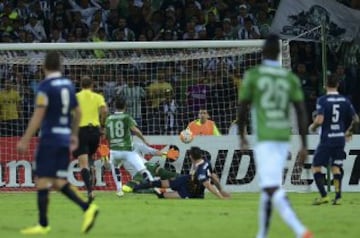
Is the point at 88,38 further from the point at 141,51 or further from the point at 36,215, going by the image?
the point at 36,215

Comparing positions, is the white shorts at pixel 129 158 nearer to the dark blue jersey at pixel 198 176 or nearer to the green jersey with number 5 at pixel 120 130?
the green jersey with number 5 at pixel 120 130

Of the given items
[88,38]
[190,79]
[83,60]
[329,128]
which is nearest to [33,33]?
[88,38]

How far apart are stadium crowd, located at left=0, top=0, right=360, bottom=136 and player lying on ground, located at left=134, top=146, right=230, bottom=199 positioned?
10.3ft

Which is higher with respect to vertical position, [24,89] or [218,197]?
[24,89]

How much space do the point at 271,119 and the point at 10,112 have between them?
12677mm

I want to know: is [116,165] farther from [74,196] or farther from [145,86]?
[74,196]

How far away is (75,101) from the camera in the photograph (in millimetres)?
11836

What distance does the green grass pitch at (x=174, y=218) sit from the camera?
11.9 metres

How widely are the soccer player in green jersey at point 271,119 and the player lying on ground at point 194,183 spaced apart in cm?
850

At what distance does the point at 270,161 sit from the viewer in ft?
32.8

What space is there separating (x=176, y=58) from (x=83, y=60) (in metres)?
2.15

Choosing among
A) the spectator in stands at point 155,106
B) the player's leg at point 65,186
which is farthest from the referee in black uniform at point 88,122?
the player's leg at point 65,186

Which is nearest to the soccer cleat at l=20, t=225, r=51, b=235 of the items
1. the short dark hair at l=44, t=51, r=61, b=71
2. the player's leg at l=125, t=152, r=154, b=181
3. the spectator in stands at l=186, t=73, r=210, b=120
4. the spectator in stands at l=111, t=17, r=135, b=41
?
the short dark hair at l=44, t=51, r=61, b=71

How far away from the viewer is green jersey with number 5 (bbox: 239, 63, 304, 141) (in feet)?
33.3
